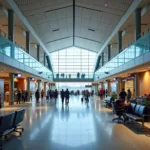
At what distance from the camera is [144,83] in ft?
77.0

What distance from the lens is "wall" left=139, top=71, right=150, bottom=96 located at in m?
22.4

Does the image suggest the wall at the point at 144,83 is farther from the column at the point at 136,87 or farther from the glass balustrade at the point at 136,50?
the glass balustrade at the point at 136,50

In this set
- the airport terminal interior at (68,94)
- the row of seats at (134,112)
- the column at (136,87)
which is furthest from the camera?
the column at (136,87)

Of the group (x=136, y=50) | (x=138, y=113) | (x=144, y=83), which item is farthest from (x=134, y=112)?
(x=144, y=83)

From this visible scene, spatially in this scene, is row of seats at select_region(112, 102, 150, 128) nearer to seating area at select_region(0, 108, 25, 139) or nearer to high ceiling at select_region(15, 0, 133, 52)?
seating area at select_region(0, 108, 25, 139)

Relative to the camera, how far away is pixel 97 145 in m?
6.86

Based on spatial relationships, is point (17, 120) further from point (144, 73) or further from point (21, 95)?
point (21, 95)

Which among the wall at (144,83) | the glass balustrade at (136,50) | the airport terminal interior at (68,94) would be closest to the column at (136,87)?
the airport terminal interior at (68,94)

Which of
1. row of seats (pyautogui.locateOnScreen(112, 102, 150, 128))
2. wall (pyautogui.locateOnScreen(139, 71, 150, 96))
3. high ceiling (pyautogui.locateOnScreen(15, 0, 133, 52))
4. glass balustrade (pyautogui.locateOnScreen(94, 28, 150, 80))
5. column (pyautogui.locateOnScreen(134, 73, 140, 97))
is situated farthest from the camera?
column (pyautogui.locateOnScreen(134, 73, 140, 97))

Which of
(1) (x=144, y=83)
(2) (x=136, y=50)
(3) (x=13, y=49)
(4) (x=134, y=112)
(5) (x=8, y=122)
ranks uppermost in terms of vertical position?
(3) (x=13, y=49)

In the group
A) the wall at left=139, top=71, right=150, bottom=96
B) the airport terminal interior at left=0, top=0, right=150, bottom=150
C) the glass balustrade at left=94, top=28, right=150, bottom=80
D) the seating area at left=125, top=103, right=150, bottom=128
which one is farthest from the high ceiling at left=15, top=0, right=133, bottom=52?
the seating area at left=125, top=103, right=150, bottom=128

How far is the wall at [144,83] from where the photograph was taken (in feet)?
73.6

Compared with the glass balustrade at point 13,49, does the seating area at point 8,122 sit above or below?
below

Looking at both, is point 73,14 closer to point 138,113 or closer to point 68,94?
point 68,94
